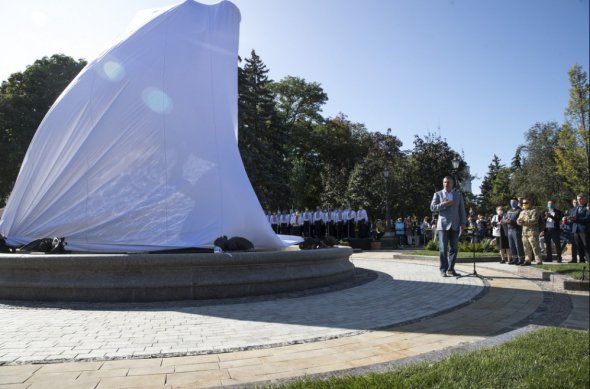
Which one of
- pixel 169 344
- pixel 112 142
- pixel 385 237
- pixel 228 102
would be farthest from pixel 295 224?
pixel 169 344

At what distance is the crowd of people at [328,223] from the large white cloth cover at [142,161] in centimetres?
1764

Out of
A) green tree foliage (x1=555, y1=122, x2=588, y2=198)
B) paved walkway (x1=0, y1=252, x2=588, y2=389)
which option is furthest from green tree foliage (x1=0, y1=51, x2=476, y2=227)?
paved walkway (x1=0, y1=252, x2=588, y2=389)

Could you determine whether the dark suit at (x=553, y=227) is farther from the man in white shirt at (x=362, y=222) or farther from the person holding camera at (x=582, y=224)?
the man in white shirt at (x=362, y=222)

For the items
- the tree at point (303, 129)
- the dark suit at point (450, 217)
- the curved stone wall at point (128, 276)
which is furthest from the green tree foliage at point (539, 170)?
the curved stone wall at point (128, 276)

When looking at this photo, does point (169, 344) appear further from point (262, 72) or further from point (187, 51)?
point (262, 72)

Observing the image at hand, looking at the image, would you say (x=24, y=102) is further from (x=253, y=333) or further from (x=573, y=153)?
(x=573, y=153)

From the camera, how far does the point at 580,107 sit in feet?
12.3

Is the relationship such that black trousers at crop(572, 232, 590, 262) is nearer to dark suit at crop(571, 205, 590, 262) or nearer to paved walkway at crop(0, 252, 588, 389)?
dark suit at crop(571, 205, 590, 262)

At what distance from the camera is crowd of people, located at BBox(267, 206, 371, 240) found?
90.3 feet

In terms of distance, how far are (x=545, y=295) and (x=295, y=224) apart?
21.4 meters

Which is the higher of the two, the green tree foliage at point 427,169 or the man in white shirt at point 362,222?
the green tree foliage at point 427,169

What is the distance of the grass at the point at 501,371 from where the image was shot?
2844 millimetres

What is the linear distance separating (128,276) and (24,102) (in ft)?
111

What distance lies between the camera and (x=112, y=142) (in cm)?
957
